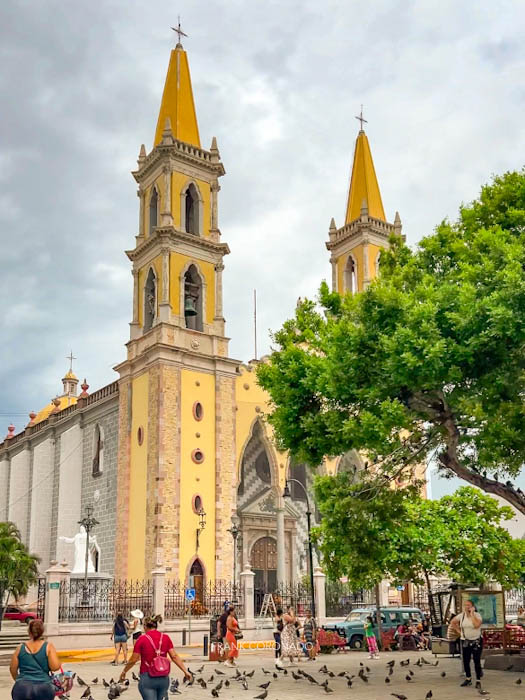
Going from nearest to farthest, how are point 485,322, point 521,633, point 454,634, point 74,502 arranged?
point 485,322 < point 454,634 < point 521,633 < point 74,502

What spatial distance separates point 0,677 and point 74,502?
21876 millimetres

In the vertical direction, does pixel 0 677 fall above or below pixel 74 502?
below

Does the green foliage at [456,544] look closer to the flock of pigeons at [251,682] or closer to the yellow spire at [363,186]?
the flock of pigeons at [251,682]

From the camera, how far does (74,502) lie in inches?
1537

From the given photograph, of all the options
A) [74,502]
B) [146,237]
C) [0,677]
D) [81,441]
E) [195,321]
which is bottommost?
[0,677]

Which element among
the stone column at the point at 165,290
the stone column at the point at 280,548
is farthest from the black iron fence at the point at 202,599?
the stone column at the point at 165,290

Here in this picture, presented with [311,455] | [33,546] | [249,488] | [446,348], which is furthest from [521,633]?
[33,546]

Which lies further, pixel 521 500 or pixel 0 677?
pixel 0 677

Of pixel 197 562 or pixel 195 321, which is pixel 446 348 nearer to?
pixel 197 562

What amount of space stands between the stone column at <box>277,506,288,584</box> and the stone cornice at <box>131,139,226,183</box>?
14985mm

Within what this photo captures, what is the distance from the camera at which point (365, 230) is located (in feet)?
139

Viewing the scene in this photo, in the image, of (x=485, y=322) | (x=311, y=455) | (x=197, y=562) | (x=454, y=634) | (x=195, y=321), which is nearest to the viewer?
Result: (x=485, y=322)

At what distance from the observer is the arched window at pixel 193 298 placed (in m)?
35.8

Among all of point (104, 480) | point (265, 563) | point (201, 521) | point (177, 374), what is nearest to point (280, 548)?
point (265, 563)
